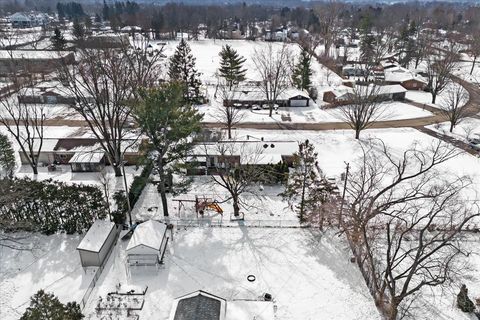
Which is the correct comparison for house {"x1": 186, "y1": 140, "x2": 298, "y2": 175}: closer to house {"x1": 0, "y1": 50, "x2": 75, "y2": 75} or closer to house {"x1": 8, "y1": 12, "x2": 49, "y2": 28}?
house {"x1": 0, "y1": 50, "x2": 75, "y2": 75}

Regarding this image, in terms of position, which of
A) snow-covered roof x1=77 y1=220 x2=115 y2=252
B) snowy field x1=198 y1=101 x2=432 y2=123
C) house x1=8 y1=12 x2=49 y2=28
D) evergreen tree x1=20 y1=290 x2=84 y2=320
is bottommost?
snow-covered roof x1=77 y1=220 x2=115 y2=252

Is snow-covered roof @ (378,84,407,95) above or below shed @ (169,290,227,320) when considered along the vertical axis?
above

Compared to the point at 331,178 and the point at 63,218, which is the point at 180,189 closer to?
the point at 63,218

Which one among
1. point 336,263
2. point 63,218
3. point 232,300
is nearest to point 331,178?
point 336,263

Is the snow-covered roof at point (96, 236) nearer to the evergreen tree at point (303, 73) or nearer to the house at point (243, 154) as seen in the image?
the house at point (243, 154)

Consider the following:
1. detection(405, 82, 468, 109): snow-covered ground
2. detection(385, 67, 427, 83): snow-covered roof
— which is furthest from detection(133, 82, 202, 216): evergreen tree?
detection(385, 67, 427, 83): snow-covered roof

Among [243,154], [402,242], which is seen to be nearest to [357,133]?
[243,154]
